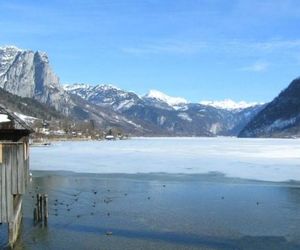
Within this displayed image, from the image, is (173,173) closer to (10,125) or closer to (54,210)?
(54,210)

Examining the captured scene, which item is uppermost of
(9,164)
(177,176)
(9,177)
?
(9,164)

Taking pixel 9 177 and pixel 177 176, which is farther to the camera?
pixel 177 176

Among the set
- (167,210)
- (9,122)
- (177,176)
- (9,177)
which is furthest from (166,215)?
(177,176)

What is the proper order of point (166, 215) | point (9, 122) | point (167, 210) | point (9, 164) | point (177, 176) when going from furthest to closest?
point (177, 176), point (167, 210), point (166, 215), point (9, 122), point (9, 164)

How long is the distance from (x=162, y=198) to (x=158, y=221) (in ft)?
36.4

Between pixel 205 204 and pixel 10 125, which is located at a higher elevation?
pixel 10 125

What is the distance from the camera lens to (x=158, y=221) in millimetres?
35844

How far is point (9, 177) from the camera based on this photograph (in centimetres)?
2583

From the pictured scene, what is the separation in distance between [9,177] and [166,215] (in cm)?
1497

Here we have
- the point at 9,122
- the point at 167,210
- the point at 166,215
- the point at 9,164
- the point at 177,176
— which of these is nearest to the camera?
the point at 9,164

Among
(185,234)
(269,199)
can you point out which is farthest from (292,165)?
(185,234)

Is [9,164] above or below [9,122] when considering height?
below

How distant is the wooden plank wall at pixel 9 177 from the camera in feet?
84.3

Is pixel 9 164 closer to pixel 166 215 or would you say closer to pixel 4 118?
pixel 4 118
